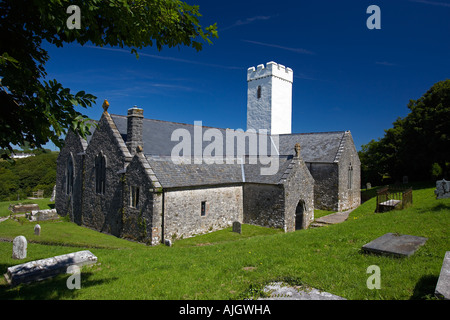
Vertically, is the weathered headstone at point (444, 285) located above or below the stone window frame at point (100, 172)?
below

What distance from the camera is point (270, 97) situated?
3466 centimetres

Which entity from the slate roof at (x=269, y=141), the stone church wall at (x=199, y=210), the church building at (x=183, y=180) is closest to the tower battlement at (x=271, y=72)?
the slate roof at (x=269, y=141)

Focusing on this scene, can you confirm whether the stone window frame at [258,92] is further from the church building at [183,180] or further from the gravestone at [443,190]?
the gravestone at [443,190]

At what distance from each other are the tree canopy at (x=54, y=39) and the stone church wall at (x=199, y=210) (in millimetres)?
11676

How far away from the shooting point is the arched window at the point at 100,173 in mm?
19922

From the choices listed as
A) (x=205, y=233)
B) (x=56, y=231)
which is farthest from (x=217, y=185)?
(x=56, y=231)

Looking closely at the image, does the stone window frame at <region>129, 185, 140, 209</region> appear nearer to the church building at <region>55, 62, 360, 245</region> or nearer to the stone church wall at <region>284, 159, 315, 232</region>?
the church building at <region>55, 62, 360, 245</region>

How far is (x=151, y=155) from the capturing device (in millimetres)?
Result: 17484

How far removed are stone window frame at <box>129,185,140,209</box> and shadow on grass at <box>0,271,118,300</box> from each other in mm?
9281

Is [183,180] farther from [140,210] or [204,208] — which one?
[140,210]

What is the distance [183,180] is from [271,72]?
900 inches

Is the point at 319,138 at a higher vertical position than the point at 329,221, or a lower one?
higher

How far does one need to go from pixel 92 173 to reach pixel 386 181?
3924cm
